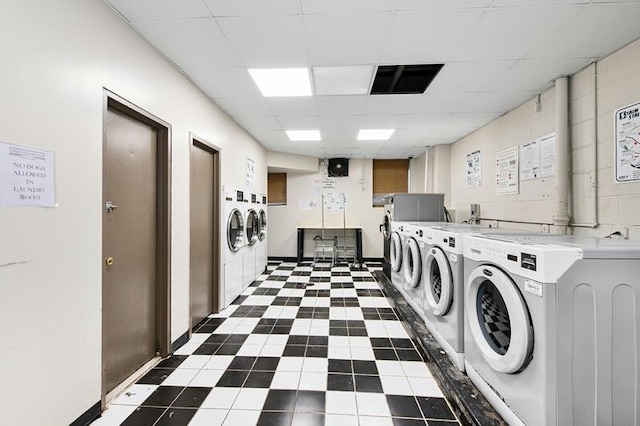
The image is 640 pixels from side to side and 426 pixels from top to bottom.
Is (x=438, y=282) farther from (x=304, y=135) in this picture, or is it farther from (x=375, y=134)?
(x=304, y=135)

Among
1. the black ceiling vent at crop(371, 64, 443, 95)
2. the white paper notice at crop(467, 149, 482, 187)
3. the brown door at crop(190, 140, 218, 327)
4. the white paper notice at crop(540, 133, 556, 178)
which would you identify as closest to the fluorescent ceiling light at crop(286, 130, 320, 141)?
the brown door at crop(190, 140, 218, 327)

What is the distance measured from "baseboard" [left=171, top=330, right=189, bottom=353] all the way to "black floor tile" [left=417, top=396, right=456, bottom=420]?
2109mm

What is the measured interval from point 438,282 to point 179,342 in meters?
2.53

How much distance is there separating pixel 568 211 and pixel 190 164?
372 centimetres

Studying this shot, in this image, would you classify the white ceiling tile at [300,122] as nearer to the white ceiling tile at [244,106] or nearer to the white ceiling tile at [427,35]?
the white ceiling tile at [244,106]

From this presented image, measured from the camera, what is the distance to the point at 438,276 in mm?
2715

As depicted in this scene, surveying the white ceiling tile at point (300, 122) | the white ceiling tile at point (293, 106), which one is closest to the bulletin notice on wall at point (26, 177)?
the white ceiling tile at point (293, 106)

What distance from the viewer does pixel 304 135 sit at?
15.9ft

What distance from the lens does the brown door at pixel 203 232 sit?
3041 millimetres

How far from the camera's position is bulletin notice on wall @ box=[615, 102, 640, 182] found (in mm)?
2115

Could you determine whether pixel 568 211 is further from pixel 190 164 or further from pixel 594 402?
pixel 190 164

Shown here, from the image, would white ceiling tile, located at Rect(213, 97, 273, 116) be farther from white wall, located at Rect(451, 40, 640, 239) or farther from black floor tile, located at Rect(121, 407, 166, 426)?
white wall, located at Rect(451, 40, 640, 239)

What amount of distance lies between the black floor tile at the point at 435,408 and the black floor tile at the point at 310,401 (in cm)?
66

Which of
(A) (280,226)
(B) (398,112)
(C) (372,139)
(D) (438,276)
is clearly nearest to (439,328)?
(D) (438,276)
